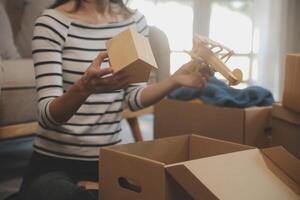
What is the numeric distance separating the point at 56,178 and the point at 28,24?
114cm

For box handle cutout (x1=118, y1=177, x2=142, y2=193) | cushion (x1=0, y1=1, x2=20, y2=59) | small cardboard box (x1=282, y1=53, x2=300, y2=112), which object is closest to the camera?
box handle cutout (x1=118, y1=177, x2=142, y2=193)

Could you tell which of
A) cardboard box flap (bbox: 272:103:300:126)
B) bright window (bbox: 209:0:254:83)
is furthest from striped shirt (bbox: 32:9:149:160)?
bright window (bbox: 209:0:254:83)

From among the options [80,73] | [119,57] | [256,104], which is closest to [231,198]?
[119,57]

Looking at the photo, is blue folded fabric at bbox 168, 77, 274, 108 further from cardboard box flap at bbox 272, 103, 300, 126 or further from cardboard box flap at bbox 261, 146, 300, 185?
cardboard box flap at bbox 261, 146, 300, 185

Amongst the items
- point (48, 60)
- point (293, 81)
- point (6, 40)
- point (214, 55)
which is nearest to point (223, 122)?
point (293, 81)

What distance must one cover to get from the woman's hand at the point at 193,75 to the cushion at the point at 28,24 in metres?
1.08

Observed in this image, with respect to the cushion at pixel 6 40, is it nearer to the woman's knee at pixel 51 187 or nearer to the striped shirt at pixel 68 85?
the striped shirt at pixel 68 85

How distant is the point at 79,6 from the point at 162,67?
0.90m

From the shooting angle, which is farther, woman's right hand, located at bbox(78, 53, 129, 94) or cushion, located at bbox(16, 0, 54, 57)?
cushion, located at bbox(16, 0, 54, 57)

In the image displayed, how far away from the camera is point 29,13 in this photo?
189 centimetres

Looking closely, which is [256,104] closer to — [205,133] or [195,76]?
[205,133]

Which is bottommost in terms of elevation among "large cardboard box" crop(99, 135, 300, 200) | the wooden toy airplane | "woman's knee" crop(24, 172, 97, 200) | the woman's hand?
"woman's knee" crop(24, 172, 97, 200)

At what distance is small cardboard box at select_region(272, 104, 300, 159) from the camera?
1.21m

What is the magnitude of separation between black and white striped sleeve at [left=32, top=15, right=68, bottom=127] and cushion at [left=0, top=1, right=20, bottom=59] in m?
0.76
